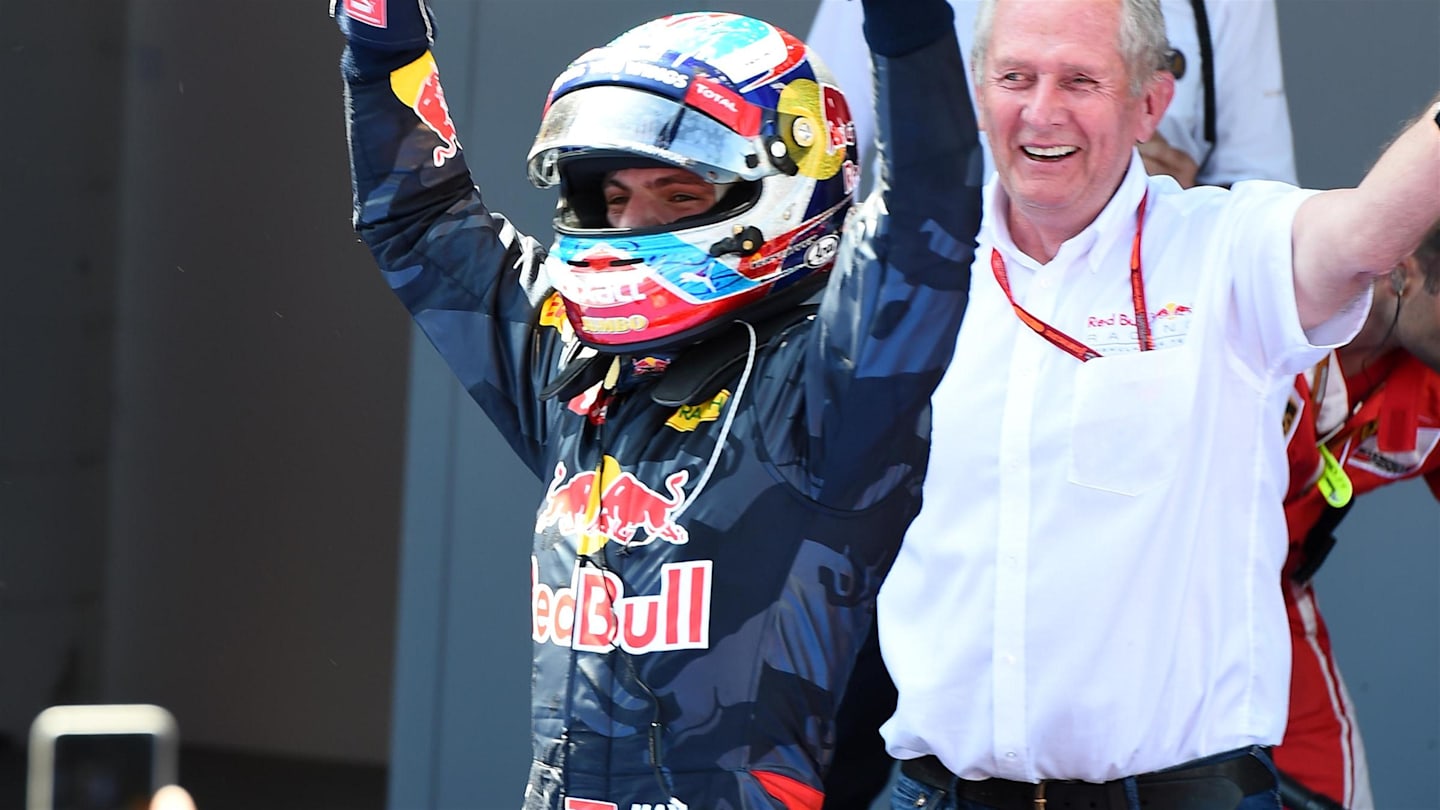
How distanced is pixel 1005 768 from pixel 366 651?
3.14 metres

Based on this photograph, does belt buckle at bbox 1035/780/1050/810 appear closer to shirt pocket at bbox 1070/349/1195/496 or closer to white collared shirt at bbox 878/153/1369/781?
white collared shirt at bbox 878/153/1369/781

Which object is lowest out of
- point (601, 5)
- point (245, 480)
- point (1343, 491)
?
point (245, 480)

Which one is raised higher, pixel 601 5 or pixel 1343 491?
pixel 601 5

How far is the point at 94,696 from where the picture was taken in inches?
203

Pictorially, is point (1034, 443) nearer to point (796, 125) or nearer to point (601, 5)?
point (796, 125)

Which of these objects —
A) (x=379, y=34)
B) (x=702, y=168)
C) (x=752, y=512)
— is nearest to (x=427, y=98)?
(x=379, y=34)

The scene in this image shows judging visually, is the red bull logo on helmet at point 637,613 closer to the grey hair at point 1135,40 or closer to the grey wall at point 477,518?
the grey hair at point 1135,40

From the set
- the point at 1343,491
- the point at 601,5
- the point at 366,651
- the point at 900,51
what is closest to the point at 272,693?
the point at 366,651

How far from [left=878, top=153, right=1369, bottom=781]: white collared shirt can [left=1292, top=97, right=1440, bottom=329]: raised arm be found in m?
0.02

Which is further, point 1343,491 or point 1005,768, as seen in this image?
point 1343,491

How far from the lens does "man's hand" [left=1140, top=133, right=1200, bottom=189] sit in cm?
305

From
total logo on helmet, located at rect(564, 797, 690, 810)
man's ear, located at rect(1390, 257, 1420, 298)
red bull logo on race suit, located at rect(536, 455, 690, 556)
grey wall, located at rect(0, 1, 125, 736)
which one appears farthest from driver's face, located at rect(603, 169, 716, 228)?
grey wall, located at rect(0, 1, 125, 736)

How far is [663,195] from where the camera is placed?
220 centimetres

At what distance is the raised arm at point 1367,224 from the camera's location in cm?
201
